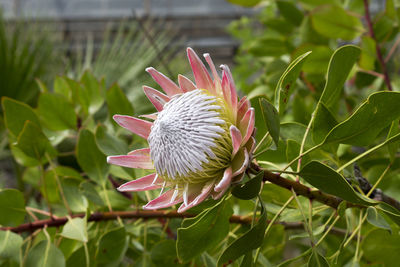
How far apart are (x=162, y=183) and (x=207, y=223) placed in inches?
3.1

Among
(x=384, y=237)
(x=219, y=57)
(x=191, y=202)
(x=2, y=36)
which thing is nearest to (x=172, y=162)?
(x=191, y=202)

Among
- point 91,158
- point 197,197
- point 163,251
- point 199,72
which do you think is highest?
point 199,72

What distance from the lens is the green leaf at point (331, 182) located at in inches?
18.2

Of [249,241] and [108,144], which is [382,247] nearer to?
[249,241]

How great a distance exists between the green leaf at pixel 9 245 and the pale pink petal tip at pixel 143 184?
0.84 ft

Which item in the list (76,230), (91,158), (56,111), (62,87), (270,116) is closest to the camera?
(270,116)

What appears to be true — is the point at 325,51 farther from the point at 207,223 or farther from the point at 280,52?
the point at 207,223

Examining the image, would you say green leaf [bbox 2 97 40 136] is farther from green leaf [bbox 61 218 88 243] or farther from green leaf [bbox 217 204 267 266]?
green leaf [bbox 217 204 267 266]

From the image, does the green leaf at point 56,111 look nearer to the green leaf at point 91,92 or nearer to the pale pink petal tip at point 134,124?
the green leaf at point 91,92

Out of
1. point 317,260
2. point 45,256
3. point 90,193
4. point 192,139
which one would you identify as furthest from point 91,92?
point 317,260

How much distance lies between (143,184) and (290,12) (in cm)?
73

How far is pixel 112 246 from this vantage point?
0.70 m

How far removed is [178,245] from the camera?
20.8 inches

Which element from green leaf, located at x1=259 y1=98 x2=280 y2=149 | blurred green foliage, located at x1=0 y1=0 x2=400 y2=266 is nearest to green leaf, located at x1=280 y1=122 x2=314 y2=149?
blurred green foliage, located at x1=0 y1=0 x2=400 y2=266
